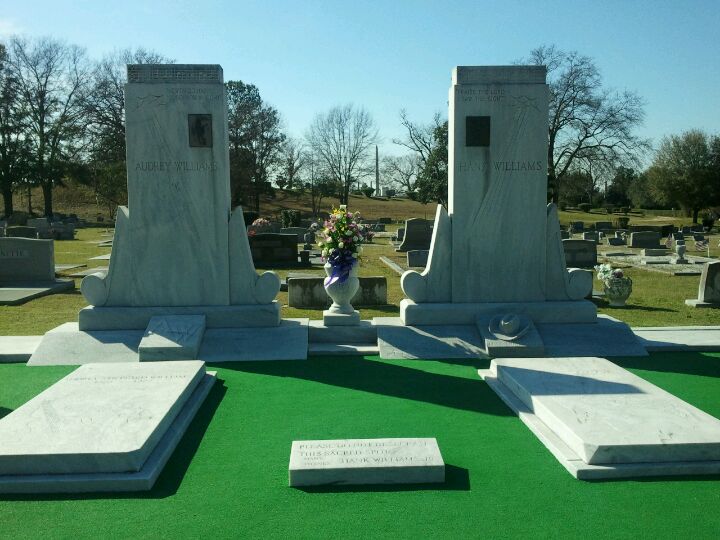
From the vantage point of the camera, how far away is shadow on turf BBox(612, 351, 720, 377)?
25.4ft

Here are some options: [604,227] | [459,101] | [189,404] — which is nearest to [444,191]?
[604,227]

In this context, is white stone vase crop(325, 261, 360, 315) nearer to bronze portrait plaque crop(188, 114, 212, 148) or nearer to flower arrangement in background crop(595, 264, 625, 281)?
bronze portrait plaque crop(188, 114, 212, 148)

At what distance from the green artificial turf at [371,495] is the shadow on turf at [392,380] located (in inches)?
2.8

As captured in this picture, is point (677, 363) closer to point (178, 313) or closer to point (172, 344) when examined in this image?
point (172, 344)

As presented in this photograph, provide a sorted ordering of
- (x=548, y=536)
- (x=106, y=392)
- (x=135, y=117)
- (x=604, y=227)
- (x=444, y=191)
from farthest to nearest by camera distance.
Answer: (x=444, y=191)
(x=604, y=227)
(x=135, y=117)
(x=106, y=392)
(x=548, y=536)

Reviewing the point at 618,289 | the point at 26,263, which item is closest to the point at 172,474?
the point at 618,289

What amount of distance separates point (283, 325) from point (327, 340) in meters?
0.67

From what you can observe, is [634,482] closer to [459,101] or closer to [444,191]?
[459,101]

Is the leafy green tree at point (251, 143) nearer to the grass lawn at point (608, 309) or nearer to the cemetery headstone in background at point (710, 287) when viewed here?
the grass lawn at point (608, 309)

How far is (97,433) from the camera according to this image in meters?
4.96

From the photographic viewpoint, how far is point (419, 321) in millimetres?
8961

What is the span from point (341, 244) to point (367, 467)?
461 centimetres

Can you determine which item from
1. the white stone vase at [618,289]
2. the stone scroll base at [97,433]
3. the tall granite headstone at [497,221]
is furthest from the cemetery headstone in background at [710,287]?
the stone scroll base at [97,433]

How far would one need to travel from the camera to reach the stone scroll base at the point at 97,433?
454 cm
